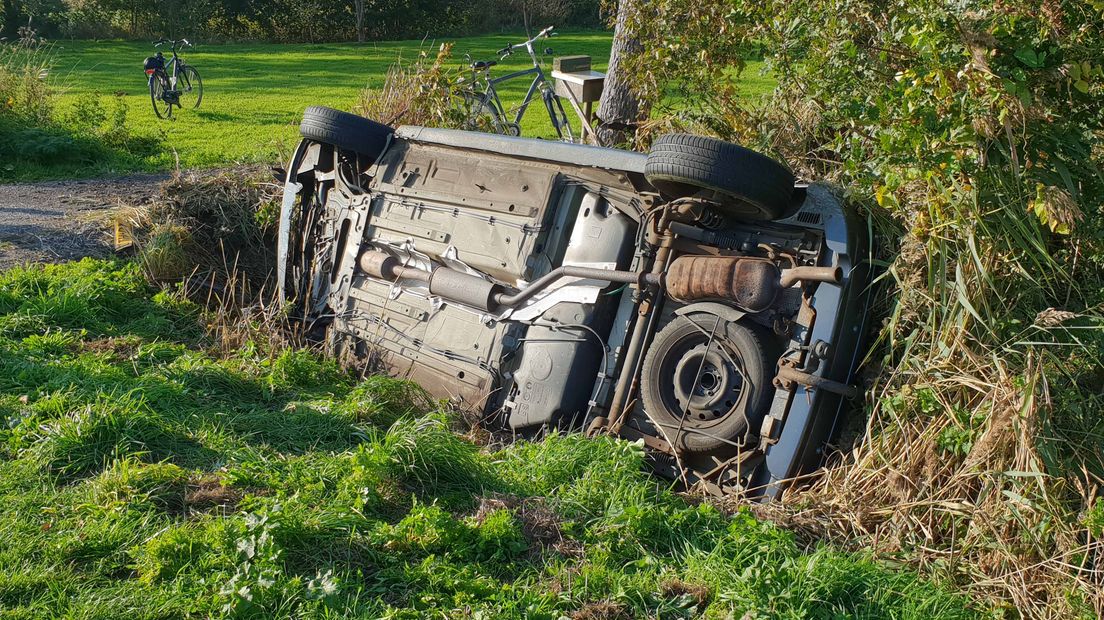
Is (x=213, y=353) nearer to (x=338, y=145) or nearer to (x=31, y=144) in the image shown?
(x=338, y=145)

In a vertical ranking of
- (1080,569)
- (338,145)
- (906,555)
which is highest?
(338,145)

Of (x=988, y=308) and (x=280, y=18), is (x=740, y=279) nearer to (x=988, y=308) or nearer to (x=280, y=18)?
Result: (x=988, y=308)

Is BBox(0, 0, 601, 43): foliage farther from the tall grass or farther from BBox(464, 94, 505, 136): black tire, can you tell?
BBox(464, 94, 505, 136): black tire

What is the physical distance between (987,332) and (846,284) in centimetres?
65

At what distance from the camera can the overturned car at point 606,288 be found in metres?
4.51

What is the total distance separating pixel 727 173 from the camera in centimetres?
457

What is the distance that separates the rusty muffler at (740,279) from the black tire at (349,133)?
2992mm

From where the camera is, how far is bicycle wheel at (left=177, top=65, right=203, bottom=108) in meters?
16.2

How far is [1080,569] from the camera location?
11.3ft

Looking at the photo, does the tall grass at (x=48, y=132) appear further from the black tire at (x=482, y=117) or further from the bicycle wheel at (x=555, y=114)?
the bicycle wheel at (x=555, y=114)

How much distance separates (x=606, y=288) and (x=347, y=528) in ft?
6.68

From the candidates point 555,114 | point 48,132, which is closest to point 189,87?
point 48,132

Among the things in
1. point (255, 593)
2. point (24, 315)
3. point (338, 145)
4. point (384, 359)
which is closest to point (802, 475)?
point (255, 593)

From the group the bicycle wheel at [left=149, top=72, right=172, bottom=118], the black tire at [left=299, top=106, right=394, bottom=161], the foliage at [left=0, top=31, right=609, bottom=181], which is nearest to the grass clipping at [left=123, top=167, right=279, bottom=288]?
the foliage at [left=0, top=31, right=609, bottom=181]
